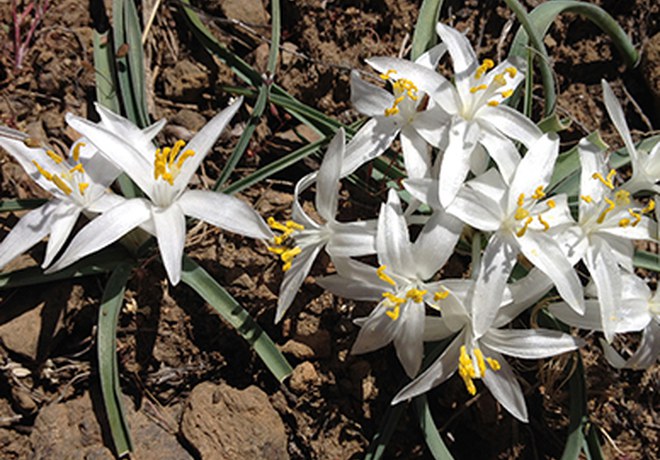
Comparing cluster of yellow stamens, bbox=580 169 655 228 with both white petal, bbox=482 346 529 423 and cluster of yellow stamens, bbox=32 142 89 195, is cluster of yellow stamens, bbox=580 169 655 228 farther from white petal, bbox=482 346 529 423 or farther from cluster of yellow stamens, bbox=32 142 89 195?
cluster of yellow stamens, bbox=32 142 89 195

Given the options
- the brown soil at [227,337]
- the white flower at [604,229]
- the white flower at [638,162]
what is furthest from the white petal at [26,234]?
the white flower at [638,162]

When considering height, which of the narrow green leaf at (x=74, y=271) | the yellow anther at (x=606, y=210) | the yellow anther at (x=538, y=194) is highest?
the yellow anther at (x=538, y=194)

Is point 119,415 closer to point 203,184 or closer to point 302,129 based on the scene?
point 203,184

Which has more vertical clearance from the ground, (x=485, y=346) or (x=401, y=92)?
(x=401, y=92)

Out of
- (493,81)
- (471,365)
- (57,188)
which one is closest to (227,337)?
(57,188)

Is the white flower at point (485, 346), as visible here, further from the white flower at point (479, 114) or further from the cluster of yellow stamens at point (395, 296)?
the white flower at point (479, 114)

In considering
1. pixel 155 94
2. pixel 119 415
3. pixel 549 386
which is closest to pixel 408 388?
pixel 549 386

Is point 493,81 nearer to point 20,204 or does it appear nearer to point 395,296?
point 395,296
